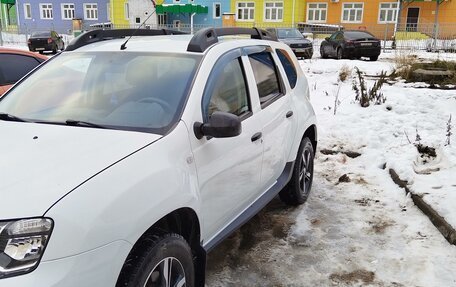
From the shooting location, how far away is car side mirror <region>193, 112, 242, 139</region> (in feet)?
9.28

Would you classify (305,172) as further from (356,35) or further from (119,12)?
(119,12)

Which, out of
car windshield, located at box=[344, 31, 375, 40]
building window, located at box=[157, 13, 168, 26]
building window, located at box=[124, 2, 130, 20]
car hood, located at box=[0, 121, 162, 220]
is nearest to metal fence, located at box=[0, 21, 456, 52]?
building window, located at box=[157, 13, 168, 26]

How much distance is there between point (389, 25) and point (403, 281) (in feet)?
125

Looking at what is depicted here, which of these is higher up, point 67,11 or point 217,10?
point 217,10

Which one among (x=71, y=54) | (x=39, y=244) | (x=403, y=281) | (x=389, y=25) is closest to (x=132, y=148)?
(x=39, y=244)

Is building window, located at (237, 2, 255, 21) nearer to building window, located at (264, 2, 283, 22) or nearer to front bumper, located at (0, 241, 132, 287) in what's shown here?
building window, located at (264, 2, 283, 22)

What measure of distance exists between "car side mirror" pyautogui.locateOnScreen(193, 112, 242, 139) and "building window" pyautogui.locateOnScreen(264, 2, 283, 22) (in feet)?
132

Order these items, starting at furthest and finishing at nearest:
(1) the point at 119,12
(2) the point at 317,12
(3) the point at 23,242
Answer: (1) the point at 119,12
(2) the point at 317,12
(3) the point at 23,242

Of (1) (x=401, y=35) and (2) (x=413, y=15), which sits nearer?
(1) (x=401, y=35)

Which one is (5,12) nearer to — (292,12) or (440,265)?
(292,12)

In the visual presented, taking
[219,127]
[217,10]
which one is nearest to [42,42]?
[217,10]

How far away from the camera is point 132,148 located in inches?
99.2

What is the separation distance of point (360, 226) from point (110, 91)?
2.71 metres

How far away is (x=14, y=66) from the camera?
635 centimetres
